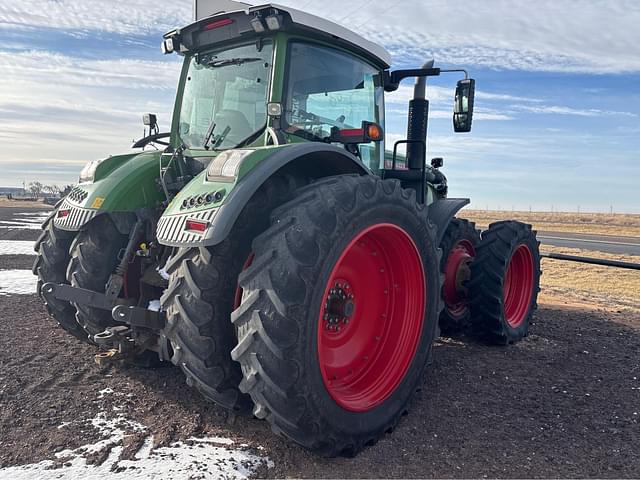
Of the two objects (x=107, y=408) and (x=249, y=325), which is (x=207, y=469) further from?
(x=107, y=408)

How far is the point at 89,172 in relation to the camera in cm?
402

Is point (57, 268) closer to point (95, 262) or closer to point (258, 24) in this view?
point (95, 262)

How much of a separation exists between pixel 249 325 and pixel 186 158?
5.95 feet

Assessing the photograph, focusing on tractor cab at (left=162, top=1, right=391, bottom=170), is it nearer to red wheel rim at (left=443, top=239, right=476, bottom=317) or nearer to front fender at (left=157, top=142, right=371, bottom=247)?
front fender at (left=157, top=142, right=371, bottom=247)

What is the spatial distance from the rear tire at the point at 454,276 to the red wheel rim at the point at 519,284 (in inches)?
22.5

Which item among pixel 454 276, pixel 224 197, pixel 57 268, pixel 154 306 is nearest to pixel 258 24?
pixel 224 197

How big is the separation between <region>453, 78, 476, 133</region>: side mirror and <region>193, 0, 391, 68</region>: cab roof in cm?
70

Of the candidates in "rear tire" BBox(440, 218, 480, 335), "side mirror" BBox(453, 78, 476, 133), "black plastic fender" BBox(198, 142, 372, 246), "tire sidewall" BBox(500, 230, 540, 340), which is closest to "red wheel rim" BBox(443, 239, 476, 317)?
"rear tire" BBox(440, 218, 480, 335)

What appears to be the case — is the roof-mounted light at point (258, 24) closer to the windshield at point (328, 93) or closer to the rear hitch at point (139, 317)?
the windshield at point (328, 93)

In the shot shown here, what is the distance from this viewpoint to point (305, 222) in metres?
2.70

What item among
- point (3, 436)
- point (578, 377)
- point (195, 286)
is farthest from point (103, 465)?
point (578, 377)

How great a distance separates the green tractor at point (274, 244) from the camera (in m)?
2.64

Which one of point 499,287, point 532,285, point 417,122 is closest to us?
point 499,287

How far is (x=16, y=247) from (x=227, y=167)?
10847mm
